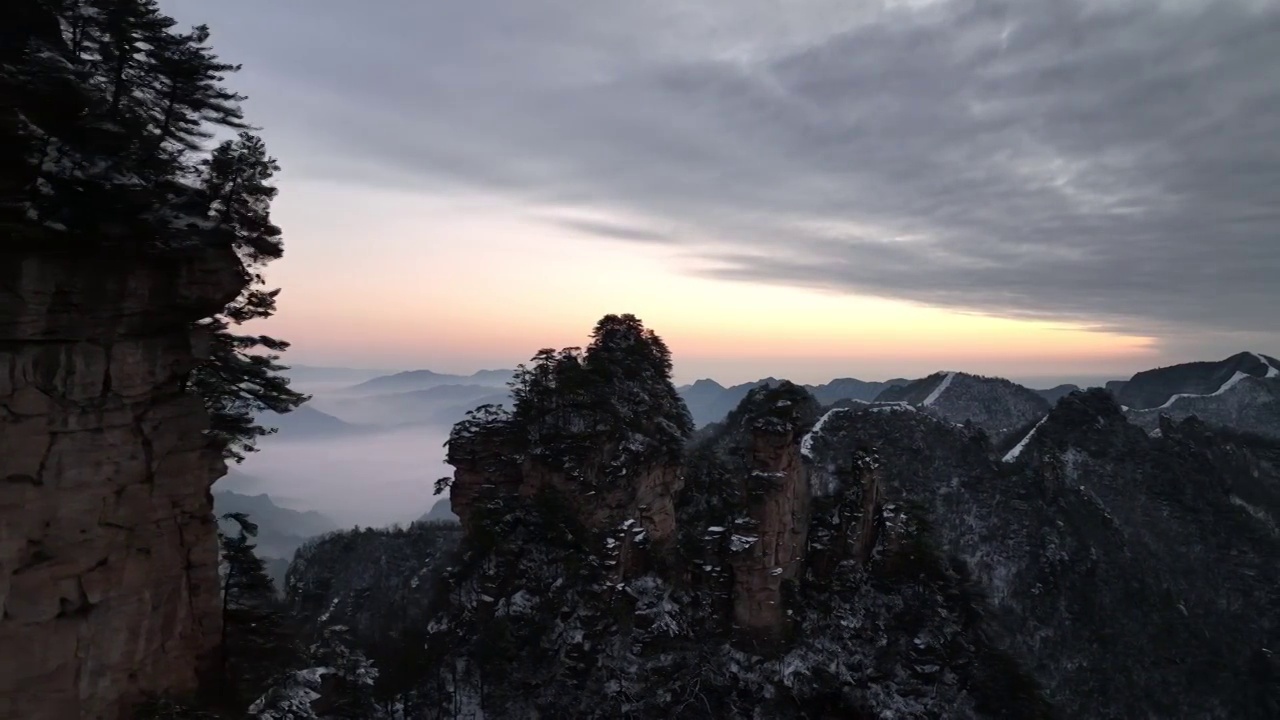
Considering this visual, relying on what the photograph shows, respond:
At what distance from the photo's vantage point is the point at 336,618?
5378 centimetres

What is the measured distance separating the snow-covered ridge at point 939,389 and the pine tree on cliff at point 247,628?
451 ft

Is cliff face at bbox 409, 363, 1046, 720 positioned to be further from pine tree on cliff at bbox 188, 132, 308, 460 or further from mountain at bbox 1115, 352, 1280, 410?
mountain at bbox 1115, 352, 1280, 410

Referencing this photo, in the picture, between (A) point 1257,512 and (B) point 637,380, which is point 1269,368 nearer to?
(A) point 1257,512

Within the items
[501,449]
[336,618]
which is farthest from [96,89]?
[336,618]

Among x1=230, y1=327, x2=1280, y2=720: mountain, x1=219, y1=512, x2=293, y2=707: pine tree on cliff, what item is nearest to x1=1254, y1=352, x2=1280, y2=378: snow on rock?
x1=230, y1=327, x2=1280, y2=720: mountain

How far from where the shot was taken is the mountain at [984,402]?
135 meters

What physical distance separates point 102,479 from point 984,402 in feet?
525

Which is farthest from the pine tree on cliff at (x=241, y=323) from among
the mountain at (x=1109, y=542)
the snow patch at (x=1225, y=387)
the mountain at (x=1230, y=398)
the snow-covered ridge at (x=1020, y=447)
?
the snow patch at (x=1225, y=387)

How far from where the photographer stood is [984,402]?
141875 mm

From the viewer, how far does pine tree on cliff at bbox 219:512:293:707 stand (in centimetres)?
1823

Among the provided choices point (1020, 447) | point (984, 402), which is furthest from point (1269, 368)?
point (1020, 447)

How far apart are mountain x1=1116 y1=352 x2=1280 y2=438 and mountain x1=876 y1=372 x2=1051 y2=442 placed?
781 inches

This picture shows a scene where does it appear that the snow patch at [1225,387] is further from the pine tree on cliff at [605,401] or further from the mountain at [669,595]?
the pine tree on cliff at [605,401]

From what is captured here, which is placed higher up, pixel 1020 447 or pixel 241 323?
pixel 241 323
